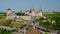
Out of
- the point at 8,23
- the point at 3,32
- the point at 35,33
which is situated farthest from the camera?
the point at 8,23

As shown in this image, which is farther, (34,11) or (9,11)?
(34,11)

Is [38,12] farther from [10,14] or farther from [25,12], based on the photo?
[10,14]

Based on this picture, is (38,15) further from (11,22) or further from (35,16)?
(11,22)

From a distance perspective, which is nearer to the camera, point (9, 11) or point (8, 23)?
point (8, 23)

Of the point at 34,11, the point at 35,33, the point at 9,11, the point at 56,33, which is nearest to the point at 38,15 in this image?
the point at 34,11

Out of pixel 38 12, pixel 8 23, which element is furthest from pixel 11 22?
pixel 38 12

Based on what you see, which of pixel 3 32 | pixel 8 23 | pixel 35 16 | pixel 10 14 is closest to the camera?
pixel 3 32

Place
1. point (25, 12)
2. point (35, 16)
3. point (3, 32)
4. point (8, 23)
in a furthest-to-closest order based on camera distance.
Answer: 1. point (25, 12)
2. point (35, 16)
3. point (8, 23)
4. point (3, 32)

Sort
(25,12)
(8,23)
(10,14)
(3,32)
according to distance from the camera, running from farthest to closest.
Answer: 1. (25,12)
2. (10,14)
3. (8,23)
4. (3,32)
